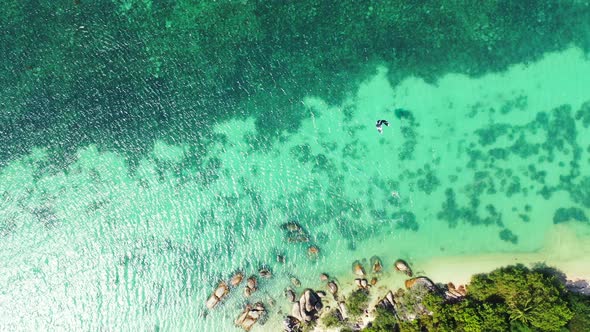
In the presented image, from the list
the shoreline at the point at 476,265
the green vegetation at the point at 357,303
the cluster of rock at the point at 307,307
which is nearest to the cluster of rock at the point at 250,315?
the shoreline at the point at 476,265

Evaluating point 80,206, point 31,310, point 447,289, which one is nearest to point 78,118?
point 80,206

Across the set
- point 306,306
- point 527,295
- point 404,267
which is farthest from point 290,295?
point 527,295

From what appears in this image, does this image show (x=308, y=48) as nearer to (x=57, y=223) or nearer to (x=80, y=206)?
(x=80, y=206)

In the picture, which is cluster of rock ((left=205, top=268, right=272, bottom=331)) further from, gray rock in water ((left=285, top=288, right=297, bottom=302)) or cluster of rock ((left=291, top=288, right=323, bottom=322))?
cluster of rock ((left=291, top=288, right=323, bottom=322))

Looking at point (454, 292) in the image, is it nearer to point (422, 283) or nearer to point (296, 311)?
point (422, 283)

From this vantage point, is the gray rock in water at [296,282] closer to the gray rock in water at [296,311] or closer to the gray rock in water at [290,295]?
the gray rock in water at [290,295]

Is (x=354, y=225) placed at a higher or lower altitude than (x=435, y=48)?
lower

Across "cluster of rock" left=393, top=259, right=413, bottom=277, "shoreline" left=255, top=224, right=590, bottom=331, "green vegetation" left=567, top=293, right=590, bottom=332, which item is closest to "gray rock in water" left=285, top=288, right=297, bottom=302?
"shoreline" left=255, top=224, right=590, bottom=331
